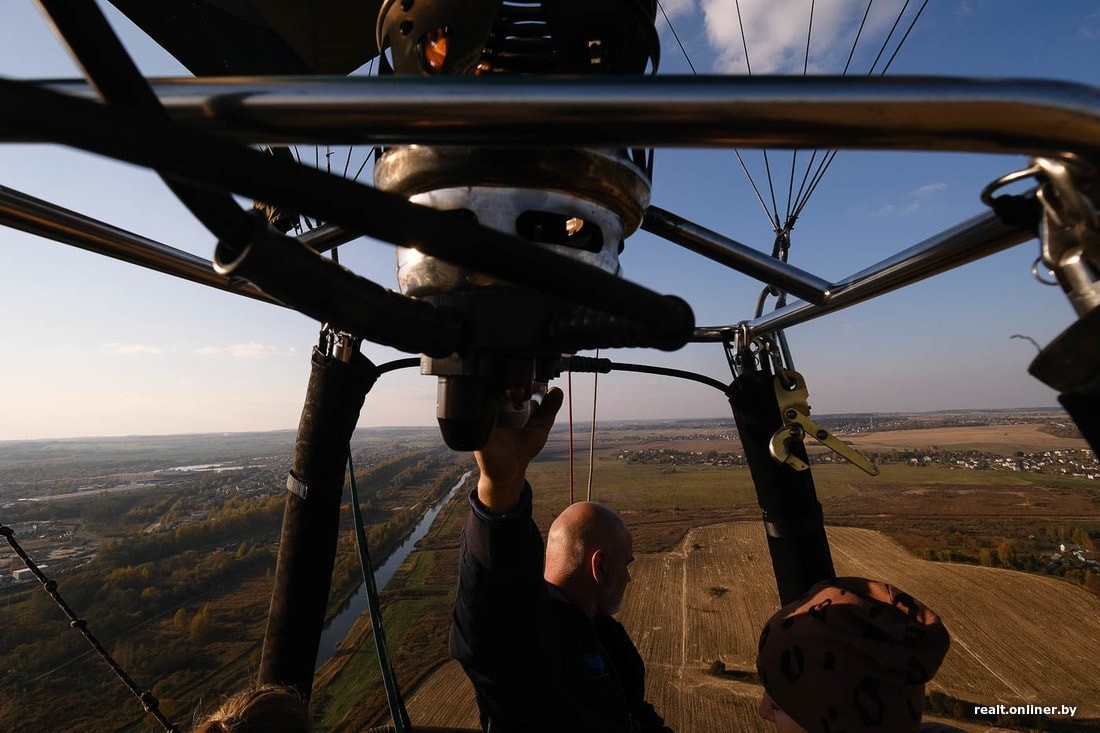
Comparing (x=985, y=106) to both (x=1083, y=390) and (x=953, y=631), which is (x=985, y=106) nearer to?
(x=1083, y=390)

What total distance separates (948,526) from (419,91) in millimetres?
38977

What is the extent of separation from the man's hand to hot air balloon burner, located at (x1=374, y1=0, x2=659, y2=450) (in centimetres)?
24

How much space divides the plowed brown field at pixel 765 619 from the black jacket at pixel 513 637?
1248 centimetres

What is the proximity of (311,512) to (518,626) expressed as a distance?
1.73 feet

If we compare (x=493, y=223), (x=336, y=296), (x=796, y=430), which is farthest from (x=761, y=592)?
(x=336, y=296)

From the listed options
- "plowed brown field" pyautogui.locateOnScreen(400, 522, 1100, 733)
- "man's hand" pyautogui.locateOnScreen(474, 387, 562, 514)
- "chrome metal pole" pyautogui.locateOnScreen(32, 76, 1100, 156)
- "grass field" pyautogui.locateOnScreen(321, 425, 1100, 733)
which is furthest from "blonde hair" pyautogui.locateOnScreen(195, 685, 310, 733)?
"plowed brown field" pyautogui.locateOnScreen(400, 522, 1100, 733)

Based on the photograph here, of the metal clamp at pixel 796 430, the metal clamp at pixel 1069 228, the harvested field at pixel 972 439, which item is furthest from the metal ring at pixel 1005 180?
the harvested field at pixel 972 439

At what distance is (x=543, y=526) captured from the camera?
85.6ft

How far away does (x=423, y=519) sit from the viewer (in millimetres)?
34938

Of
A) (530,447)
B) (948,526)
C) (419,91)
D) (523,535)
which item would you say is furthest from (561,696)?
(948,526)

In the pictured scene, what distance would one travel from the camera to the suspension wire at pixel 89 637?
51.9 inches

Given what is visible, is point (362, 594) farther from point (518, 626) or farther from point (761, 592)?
point (518, 626)

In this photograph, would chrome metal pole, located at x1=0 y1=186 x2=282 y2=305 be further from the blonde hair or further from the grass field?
the grass field

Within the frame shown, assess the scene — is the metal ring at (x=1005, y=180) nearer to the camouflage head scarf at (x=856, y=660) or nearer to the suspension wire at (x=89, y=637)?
the camouflage head scarf at (x=856, y=660)
